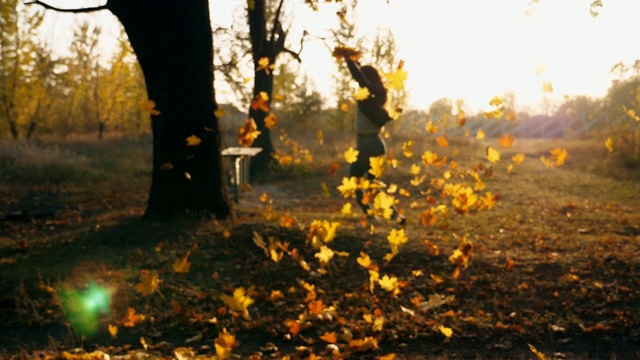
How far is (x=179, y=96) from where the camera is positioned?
918 centimetres

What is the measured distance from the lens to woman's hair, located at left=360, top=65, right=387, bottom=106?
33.5 ft

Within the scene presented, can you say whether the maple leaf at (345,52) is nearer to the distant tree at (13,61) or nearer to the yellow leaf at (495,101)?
the yellow leaf at (495,101)

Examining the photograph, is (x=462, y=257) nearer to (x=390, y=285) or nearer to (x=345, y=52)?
A: (x=390, y=285)

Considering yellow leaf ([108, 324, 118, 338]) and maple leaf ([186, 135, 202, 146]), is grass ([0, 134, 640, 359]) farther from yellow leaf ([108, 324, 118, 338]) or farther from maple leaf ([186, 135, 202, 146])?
maple leaf ([186, 135, 202, 146])

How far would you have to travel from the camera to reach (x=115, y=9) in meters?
9.16

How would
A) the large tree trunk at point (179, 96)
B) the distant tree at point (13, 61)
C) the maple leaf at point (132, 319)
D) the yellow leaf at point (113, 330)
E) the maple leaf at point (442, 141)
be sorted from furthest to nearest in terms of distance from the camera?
the distant tree at point (13, 61) < the large tree trunk at point (179, 96) < the maple leaf at point (442, 141) < the maple leaf at point (132, 319) < the yellow leaf at point (113, 330)

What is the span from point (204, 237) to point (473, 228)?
428cm

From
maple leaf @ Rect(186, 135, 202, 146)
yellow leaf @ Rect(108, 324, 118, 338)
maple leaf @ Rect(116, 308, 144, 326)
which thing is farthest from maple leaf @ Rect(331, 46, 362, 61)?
yellow leaf @ Rect(108, 324, 118, 338)

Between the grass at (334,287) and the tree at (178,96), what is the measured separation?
1.58 feet

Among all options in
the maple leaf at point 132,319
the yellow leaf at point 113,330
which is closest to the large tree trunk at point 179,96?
the maple leaf at point 132,319

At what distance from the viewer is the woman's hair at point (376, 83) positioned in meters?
10.2

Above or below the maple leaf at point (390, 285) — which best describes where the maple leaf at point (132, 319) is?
below

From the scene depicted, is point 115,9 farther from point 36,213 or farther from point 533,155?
point 533,155

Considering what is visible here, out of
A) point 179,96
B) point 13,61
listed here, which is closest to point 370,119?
point 179,96
